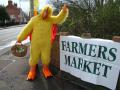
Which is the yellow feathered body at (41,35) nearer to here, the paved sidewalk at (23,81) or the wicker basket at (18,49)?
the wicker basket at (18,49)

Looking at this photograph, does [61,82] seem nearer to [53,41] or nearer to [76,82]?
[76,82]

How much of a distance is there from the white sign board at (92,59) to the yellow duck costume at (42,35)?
23.7 inches

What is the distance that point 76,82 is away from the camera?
6602mm

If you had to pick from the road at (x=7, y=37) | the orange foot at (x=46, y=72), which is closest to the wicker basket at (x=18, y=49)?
the orange foot at (x=46, y=72)

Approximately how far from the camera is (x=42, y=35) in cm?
728

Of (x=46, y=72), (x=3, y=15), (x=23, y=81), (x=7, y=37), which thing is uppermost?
(x=46, y=72)

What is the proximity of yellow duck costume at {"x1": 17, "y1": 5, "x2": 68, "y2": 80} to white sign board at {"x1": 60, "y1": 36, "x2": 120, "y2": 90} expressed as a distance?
0.60 meters

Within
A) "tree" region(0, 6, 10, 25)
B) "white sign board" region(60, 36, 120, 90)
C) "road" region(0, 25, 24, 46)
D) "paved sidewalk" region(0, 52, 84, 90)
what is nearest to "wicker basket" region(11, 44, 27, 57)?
"paved sidewalk" region(0, 52, 84, 90)

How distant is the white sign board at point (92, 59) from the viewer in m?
5.29

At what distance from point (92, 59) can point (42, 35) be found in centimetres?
186

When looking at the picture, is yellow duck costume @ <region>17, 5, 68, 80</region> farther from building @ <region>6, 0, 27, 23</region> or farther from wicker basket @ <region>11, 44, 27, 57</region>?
building @ <region>6, 0, 27, 23</region>

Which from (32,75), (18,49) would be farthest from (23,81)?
(18,49)

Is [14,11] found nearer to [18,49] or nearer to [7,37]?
[7,37]

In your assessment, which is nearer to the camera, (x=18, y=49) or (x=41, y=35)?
(x=41, y=35)
